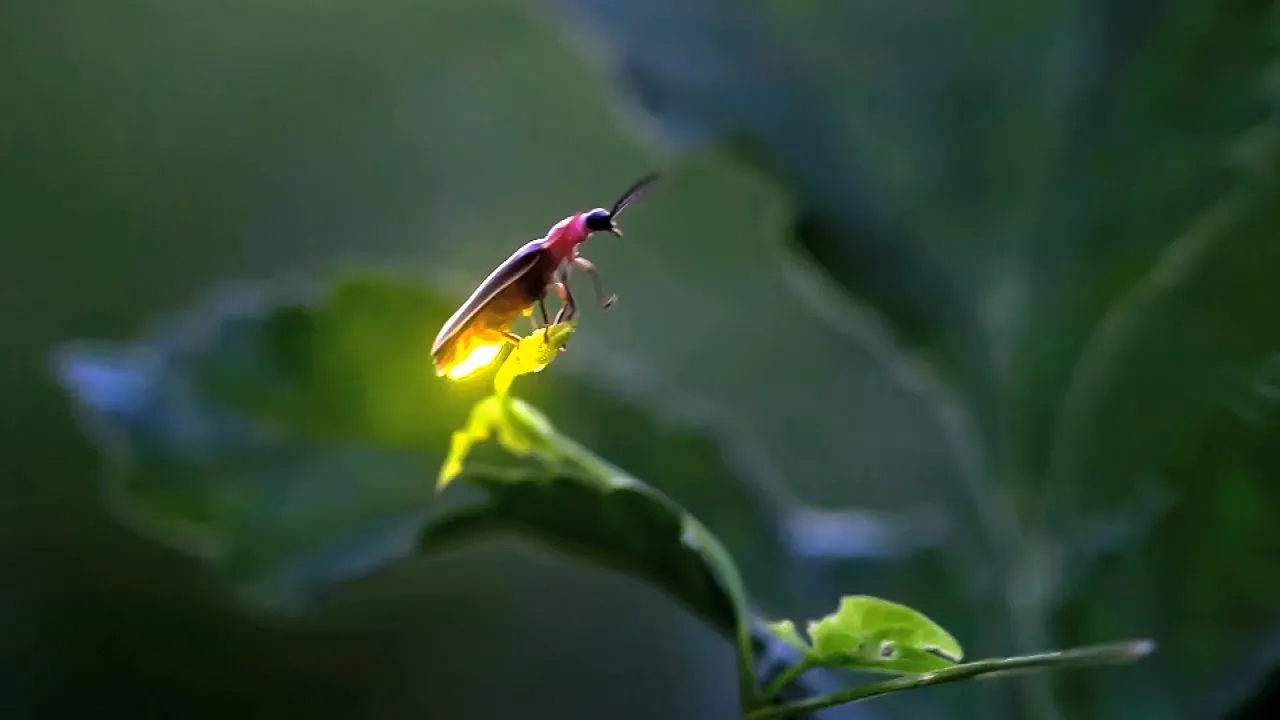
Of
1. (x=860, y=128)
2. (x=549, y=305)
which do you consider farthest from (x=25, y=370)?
(x=860, y=128)

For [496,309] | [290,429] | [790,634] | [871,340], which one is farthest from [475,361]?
[871,340]

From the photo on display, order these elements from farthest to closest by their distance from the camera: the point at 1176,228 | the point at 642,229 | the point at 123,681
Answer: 1. the point at 642,229
2. the point at 123,681
3. the point at 1176,228

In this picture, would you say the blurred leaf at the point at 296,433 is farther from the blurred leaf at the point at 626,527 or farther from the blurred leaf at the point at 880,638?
the blurred leaf at the point at 880,638

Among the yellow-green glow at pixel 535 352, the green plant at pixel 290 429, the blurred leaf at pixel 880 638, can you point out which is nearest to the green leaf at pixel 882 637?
the blurred leaf at pixel 880 638

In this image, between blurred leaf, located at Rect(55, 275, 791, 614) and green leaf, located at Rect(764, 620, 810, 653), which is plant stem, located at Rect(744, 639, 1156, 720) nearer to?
green leaf, located at Rect(764, 620, 810, 653)

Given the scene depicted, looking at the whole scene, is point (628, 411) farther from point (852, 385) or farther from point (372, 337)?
point (852, 385)

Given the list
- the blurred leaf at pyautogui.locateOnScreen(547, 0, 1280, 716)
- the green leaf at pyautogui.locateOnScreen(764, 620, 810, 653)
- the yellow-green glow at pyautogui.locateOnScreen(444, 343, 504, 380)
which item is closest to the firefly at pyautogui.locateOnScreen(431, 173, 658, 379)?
the yellow-green glow at pyautogui.locateOnScreen(444, 343, 504, 380)
